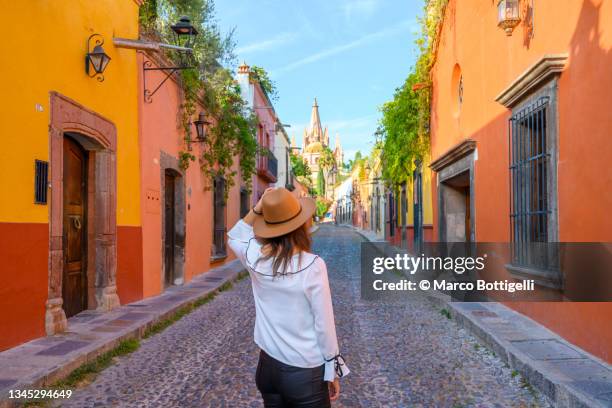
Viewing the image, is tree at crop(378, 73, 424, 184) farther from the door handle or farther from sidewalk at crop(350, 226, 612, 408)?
the door handle

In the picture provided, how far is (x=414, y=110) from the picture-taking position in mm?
13695

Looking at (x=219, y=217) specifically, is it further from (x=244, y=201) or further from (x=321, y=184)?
(x=321, y=184)

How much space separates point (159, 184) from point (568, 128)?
259 inches

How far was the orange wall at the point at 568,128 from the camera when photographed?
4527mm

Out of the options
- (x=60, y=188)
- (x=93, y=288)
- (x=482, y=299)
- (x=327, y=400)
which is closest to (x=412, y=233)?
(x=482, y=299)

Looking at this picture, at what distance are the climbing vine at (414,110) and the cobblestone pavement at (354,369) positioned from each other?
6.87 m

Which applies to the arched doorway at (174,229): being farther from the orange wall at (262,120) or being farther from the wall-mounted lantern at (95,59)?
the orange wall at (262,120)

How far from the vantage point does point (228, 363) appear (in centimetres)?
500

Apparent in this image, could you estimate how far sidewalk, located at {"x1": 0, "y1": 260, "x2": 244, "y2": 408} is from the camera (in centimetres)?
413

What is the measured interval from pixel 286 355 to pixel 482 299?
670cm

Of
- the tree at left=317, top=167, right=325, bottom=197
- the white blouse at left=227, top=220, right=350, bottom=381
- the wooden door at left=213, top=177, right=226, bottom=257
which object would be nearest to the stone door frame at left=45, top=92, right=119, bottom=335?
the white blouse at left=227, top=220, right=350, bottom=381

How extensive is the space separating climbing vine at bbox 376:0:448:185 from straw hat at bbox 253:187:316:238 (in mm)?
10043

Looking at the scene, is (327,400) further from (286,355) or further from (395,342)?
(395,342)

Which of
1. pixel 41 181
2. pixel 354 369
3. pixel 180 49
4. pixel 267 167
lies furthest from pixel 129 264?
pixel 267 167
